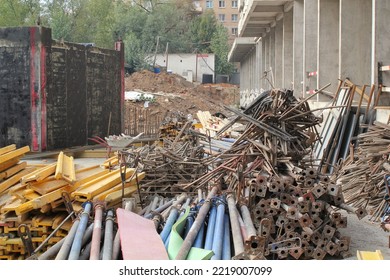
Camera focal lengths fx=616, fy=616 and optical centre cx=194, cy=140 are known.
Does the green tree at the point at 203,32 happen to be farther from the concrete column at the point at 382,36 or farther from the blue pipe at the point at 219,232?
the blue pipe at the point at 219,232

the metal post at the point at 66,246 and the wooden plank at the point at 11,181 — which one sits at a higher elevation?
the wooden plank at the point at 11,181

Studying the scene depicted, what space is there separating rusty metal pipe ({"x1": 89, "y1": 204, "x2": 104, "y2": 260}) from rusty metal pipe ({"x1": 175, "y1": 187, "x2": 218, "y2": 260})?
91cm

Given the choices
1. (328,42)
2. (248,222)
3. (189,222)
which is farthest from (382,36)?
(189,222)

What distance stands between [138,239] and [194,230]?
68cm

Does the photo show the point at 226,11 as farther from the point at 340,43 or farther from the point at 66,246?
the point at 66,246

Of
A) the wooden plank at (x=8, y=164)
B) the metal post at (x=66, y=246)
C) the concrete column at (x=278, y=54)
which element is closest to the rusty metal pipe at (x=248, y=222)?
the metal post at (x=66, y=246)

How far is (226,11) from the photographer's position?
360 feet

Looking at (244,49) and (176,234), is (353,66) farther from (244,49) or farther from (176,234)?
(244,49)

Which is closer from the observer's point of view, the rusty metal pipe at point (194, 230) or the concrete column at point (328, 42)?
the rusty metal pipe at point (194, 230)

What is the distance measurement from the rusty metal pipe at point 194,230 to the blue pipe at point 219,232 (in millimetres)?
170

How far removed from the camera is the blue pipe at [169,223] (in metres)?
7.45

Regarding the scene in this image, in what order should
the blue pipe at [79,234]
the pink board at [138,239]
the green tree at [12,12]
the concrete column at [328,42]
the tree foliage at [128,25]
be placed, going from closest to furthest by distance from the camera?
the pink board at [138,239]
the blue pipe at [79,234]
the concrete column at [328,42]
the green tree at [12,12]
the tree foliage at [128,25]

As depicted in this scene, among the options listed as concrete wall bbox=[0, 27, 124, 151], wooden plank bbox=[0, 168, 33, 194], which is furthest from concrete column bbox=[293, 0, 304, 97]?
wooden plank bbox=[0, 168, 33, 194]
